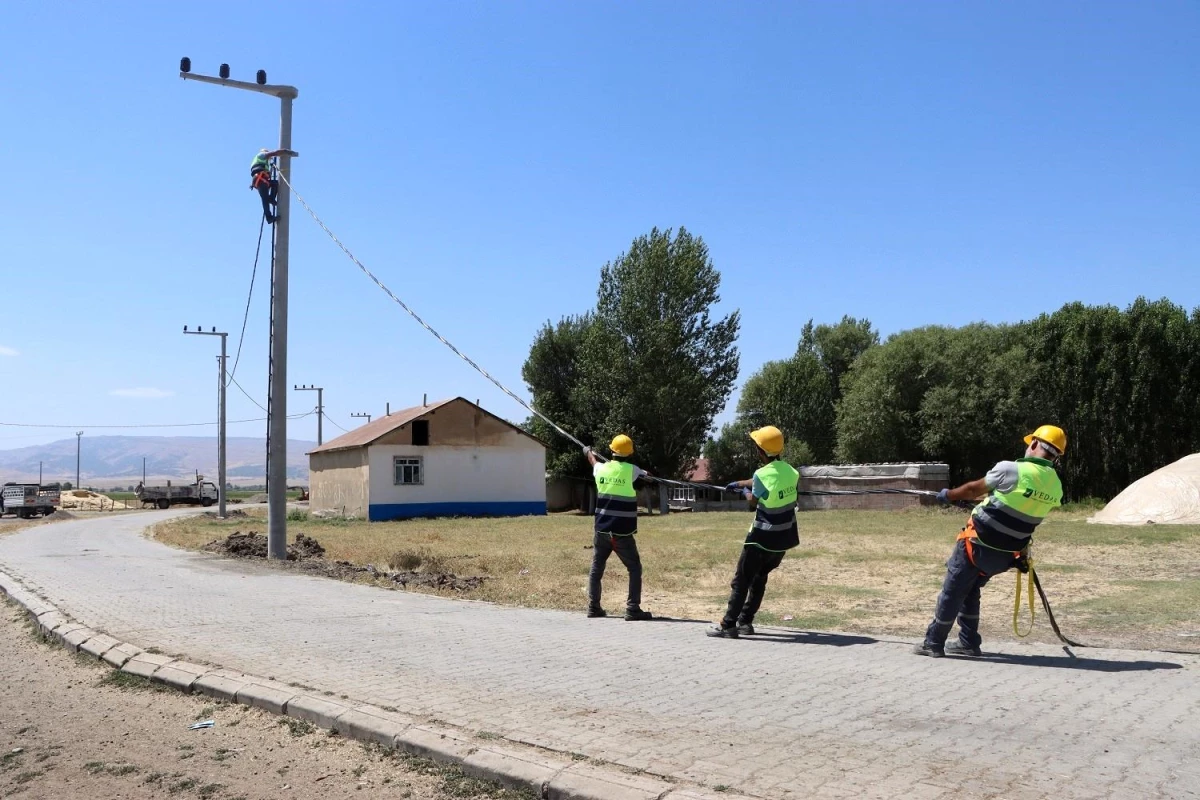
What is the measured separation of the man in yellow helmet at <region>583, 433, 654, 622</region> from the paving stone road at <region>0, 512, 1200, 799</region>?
1.39 ft

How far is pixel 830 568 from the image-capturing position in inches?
631

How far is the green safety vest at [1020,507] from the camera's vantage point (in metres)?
6.89

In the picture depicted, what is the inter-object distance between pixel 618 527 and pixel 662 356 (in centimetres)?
4142

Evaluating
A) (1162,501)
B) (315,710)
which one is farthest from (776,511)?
(1162,501)

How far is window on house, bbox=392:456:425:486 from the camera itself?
1642 inches

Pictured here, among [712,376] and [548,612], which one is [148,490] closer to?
[712,376]

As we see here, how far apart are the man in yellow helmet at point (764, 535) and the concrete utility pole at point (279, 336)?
11.0 metres

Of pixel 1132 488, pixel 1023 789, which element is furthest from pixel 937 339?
pixel 1023 789

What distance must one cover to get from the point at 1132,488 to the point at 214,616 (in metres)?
29.4

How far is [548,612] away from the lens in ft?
33.8

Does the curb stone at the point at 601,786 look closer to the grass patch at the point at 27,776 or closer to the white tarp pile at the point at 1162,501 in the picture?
the grass patch at the point at 27,776

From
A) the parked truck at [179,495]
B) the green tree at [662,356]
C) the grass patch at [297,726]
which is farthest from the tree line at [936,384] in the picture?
the grass patch at [297,726]

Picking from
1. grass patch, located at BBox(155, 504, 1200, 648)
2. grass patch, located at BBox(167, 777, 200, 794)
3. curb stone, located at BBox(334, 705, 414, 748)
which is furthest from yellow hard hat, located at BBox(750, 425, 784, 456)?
grass patch, located at BBox(167, 777, 200, 794)

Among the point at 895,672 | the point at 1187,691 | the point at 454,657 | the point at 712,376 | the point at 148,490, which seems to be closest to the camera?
the point at 1187,691
